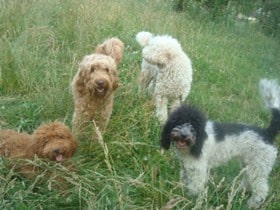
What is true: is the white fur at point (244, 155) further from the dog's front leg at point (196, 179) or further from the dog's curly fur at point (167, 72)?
the dog's curly fur at point (167, 72)

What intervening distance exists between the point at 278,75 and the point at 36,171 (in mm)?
5820

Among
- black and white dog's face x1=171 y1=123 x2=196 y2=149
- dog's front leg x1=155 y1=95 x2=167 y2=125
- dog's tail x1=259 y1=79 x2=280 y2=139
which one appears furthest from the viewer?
dog's front leg x1=155 y1=95 x2=167 y2=125

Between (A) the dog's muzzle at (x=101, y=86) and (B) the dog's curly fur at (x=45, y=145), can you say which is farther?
(A) the dog's muzzle at (x=101, y=86)

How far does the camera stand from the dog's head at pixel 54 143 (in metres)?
3.92

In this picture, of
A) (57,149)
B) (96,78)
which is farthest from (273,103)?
(57,149)

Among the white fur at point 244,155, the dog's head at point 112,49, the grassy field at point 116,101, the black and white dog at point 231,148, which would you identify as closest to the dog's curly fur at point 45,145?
the grassy field at point 116,101

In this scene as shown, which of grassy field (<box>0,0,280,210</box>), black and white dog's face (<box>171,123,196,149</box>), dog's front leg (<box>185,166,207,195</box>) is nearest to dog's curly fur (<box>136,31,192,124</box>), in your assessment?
grassy field (<box>0,0,280,210</box>)

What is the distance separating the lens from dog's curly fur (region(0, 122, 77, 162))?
393cm

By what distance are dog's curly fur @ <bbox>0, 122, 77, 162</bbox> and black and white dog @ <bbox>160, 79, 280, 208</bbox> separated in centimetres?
84

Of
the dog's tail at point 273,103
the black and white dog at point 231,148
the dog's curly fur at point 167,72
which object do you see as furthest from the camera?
the dog's curly fur at point 167,72

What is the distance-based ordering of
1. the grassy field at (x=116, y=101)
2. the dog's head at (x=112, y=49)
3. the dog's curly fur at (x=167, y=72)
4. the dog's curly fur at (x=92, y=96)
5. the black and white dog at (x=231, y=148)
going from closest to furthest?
1. the grassy field at (x=116, y=101)
2. the black and white dog at (x=231, y=148)
3. the dog's curly fur at (x=92, y=96)
4. the dog's curly fur at (x=167, y=72)
5. the dog's head at (x=112, y=49)

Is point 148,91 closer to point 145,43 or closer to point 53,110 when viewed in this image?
point 145,43

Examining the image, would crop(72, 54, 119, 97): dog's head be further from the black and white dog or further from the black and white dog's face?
the black and white dog's face

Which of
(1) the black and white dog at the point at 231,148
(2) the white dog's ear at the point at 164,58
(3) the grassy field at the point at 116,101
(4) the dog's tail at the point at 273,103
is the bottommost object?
(3) the grassy field at the point at 116,101
